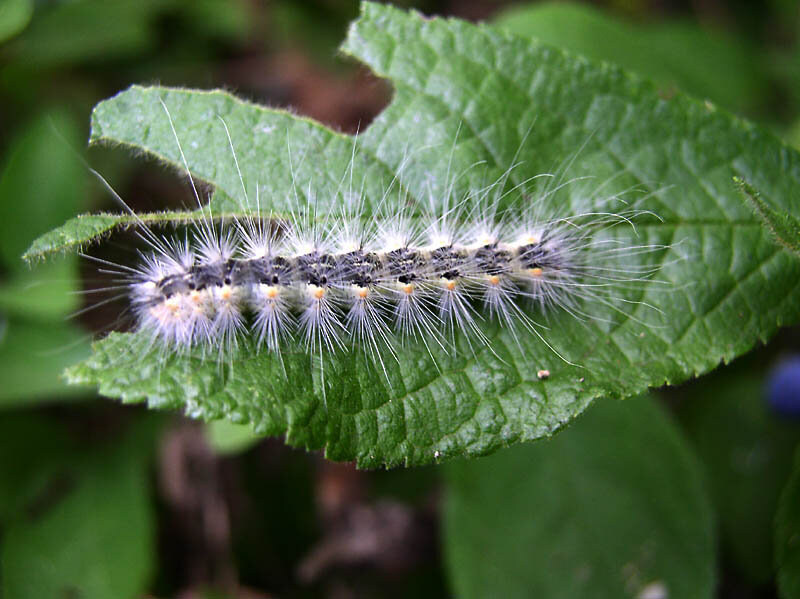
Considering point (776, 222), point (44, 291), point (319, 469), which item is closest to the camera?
point (776, 222)

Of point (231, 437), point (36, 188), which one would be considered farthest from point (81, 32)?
point (231, 437)

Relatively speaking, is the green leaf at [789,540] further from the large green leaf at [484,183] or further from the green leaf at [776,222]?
the green leaf at [776,222]

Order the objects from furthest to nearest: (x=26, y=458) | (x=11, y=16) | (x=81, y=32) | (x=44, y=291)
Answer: (x=81, y=32), (x=26, y=458), (x=44, y=291), (x=11, y=16)

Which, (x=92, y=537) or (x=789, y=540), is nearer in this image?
(x=789, y=540)

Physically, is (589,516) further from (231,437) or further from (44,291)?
(44,291)

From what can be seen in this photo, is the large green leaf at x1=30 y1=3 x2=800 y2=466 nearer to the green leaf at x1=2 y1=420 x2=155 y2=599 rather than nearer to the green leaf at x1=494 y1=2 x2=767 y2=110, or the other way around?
the green leaf at x1=494 y1=2 x2=767 y2=110

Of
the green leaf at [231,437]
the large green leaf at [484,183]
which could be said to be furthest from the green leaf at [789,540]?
the green leaf at [231,437]

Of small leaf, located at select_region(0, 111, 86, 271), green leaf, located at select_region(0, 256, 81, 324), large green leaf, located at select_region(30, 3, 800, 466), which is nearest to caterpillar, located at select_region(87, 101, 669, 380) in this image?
large green leaf, located at select_region(30, 3, 800, 466)

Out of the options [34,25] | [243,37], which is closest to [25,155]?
[34,25]
